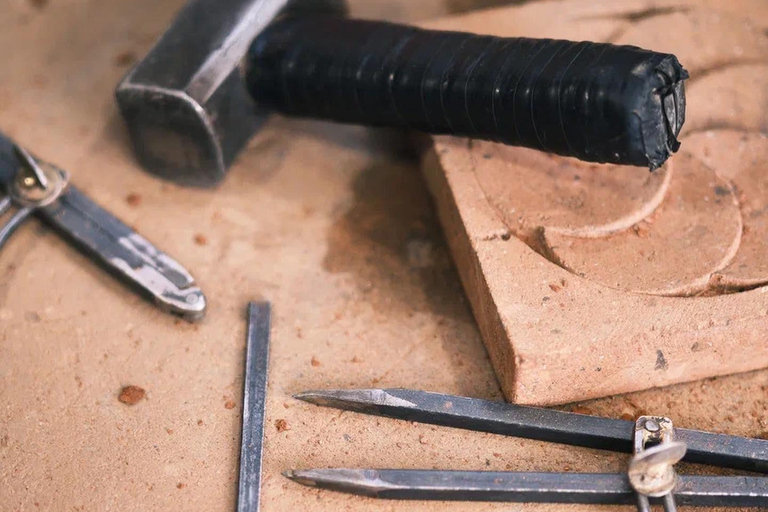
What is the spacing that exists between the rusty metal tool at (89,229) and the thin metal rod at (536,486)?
676 mm

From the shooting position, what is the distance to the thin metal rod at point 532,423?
1.83m

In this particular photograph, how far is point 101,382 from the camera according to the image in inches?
81.0

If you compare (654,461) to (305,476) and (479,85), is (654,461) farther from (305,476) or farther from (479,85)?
(479,85)

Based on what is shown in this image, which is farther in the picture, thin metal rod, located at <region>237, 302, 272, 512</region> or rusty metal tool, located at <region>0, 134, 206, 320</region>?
rusty metal tool, located at <region>0, 134, 206, 320</region>

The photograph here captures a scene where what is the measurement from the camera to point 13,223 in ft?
7.33

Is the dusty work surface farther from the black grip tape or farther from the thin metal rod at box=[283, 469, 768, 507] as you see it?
the black grip tape

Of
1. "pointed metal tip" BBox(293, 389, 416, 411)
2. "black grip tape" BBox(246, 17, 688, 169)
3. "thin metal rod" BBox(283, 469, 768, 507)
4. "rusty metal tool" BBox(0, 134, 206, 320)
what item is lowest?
"thin metal rod" BBox(283, 469, 768, 507)

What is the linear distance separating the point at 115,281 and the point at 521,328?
1133 mm

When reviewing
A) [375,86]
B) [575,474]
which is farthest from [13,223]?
[575,474]

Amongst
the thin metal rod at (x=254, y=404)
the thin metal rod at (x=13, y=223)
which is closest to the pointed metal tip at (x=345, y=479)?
the thin metal rod at (x=254, y=404)

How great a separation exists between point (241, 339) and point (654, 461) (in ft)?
3.50

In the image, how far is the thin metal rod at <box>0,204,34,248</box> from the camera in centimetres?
220

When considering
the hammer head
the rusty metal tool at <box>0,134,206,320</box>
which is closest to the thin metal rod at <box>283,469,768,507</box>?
the rusty metal tool at <box>0,134,206,320</box>

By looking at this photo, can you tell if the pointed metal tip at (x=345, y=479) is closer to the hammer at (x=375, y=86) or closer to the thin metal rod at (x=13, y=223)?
the hammer at (x=375, y=86)
